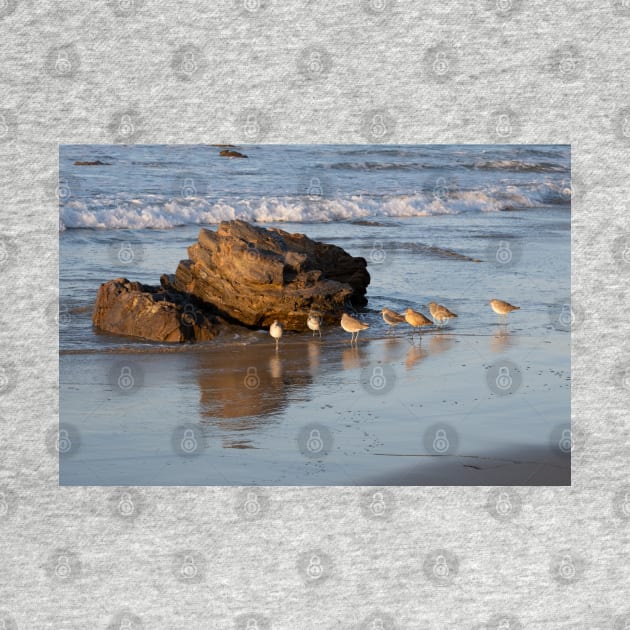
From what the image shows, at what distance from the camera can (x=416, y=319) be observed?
19.1ft

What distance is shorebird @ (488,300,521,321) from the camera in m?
5.57

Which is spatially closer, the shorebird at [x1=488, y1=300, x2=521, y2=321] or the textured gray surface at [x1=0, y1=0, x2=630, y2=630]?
the textured gray surface at [x1=0, y1=0, x2=630, y2=630]

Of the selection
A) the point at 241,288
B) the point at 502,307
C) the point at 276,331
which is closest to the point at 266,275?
the point at 241,288

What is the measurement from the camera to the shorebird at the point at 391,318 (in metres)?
5.93

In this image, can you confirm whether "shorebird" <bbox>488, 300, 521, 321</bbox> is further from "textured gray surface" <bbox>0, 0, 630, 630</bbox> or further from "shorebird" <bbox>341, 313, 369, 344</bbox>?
"shorebird" <bbox>341, 313, 369, 344</bbox>

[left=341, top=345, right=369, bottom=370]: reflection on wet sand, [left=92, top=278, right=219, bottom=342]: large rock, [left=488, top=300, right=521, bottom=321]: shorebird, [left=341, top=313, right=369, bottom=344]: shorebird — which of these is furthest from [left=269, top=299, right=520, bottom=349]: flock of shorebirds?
[left=92, top=278, right=219, bottom=342]: large rock

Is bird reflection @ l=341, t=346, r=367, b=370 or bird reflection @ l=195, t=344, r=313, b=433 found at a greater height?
bird reflection @ l=341, t=346, r=367, b=370

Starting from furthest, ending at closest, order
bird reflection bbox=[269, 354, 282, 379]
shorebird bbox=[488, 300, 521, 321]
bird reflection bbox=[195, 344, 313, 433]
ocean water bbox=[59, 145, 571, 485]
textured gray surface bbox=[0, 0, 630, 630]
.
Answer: shorebird bbox=[488, 300, 521, 321] < bird reflection bbox=[269, 354, 282, 379] < bird reflection bbox=[195, 344, 313, 433] < ocean water bbox=[59, 145, 571, 485] < textured gray surface bbox=[0, 0, 630, 630]

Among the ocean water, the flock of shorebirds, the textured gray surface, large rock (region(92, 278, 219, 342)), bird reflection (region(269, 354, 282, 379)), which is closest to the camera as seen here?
the textured gray surface

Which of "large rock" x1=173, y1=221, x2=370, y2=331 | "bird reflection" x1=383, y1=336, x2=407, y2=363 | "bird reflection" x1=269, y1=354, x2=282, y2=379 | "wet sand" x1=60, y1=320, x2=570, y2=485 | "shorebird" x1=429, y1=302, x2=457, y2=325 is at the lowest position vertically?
"wet sand" x1=60, y1=320, x2=570, y2=485

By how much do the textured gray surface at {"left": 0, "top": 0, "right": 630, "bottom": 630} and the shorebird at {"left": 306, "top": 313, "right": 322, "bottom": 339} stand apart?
46.3 inches

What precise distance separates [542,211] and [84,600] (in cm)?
284

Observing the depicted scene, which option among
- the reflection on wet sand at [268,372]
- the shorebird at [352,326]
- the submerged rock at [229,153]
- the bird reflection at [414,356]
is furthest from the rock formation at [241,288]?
the submerged rock at [229,153]

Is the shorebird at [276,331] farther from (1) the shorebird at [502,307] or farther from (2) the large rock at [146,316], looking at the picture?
(1) the shorebird at [502,307]
